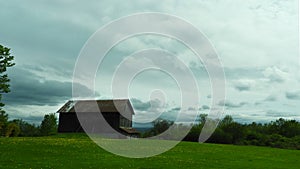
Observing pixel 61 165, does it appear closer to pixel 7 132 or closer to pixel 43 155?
pixel 43 155

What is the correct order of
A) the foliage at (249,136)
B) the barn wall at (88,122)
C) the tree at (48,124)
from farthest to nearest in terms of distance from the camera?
the tree at (48,124), the barn wall at (88,122), the foliage at (249,136)

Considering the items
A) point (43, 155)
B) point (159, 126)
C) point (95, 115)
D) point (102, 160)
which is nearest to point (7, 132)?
point (95, 115)

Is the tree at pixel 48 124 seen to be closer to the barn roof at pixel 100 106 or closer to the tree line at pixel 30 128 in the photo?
the tree line at pixel 30 128

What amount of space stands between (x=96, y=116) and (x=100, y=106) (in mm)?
3435

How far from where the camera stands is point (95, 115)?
69062 mm

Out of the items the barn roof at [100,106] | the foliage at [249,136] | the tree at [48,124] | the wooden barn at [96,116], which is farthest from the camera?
the tree at [48,124]

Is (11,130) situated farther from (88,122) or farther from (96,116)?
(96,116)

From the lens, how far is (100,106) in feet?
236

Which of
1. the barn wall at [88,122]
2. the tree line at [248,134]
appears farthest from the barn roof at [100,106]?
the tree line at [248,134]

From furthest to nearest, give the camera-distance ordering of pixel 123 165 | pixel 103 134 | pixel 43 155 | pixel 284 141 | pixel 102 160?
pixel 103 134 < pixel 284 141 < pixel 43 155 < pixel 102 160 < pixel 123 165

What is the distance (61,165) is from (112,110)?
49.5 m

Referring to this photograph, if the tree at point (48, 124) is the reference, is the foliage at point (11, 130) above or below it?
below

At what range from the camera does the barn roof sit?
7031 cm

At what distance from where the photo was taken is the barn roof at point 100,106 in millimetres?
70312
